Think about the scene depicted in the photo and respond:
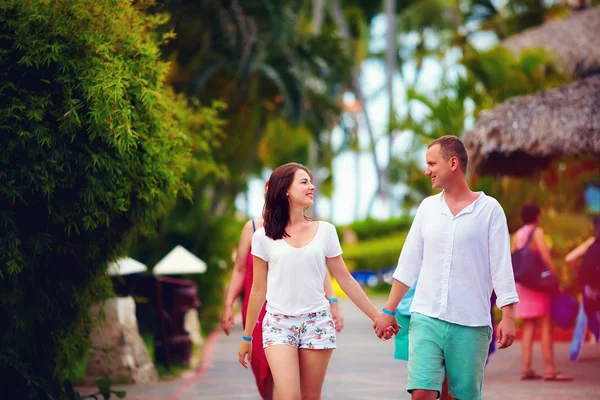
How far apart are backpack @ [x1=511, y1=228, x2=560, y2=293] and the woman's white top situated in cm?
511

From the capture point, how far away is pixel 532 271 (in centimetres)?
1066

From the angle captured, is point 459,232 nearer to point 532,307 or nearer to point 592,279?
point 532,307

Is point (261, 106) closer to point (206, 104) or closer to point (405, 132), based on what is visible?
point (206, 104)

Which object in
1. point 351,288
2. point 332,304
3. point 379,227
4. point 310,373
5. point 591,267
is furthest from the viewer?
point 379,227

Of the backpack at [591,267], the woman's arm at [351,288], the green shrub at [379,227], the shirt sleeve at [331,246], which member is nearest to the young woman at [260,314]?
the woman's arm at [351,288]

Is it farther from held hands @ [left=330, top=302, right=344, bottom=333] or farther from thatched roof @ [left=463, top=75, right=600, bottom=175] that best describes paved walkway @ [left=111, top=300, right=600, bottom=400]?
thatched roof @ [left=463, top=75, right=600, bottom=175]

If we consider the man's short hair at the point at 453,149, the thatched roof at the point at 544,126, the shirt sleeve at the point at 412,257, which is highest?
the thatched roof at the point at 544,126

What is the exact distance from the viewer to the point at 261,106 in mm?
20438

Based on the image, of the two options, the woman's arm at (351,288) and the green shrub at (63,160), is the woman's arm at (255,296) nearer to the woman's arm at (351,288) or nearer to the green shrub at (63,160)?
the woman's arm at (351,288)

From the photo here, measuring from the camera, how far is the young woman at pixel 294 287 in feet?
18.9

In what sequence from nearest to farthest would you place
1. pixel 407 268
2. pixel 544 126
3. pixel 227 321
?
1. pixel 407 268
2. pixel 227 321
3. pixel 544 126

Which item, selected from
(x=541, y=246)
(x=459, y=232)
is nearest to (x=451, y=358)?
(x=459, y=232)

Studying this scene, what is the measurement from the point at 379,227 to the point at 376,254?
3649mm

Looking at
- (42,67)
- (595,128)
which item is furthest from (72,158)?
(595,128)
